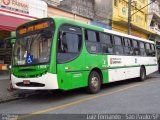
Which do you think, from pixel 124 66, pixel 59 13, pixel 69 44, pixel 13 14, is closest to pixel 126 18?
pixel 59 13

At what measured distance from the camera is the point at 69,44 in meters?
10.2

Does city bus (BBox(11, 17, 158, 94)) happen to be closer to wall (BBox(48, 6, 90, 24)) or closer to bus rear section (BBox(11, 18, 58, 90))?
bus rear section (BBox(11, 18, 58, 90))

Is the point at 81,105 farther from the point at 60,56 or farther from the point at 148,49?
the point at 148,49

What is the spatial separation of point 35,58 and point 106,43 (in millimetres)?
4127

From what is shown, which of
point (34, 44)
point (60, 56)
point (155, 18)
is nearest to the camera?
point (60, 56)

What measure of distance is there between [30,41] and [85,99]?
9.28ft

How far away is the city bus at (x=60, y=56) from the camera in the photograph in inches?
375

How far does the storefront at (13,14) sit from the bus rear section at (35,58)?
3991 mm

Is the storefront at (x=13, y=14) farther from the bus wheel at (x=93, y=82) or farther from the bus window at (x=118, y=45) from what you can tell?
the bus window at (x=118, y=45)

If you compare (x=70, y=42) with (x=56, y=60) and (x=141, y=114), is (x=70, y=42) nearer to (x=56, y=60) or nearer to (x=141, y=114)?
→ (x=56, y=60)

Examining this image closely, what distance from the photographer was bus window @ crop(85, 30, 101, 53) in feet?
37.5

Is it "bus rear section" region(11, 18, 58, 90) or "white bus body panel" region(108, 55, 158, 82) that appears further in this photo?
"white bus body panel" region(108, 55, 158, 82)

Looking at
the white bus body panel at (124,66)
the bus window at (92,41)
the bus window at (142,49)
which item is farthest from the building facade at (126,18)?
the bus window at (92,41)

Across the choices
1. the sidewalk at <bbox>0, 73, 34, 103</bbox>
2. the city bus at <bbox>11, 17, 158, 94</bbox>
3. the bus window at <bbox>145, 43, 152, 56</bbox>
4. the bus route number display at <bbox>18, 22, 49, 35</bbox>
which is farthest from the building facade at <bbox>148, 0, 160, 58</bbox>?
the bus route number display at <bbox>18, 22, 49, 35</bbox>
